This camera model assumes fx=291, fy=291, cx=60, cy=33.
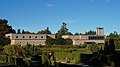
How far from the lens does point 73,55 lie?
146 ft

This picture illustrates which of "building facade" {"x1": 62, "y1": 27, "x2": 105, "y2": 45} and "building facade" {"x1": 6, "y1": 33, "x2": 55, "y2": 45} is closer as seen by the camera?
"building facade" {"x1": 6, "y1": 33, "x2": 55, "y2": 45}

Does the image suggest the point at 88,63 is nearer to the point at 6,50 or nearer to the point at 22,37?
the point at 6,50

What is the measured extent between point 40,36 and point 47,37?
3.32 meters

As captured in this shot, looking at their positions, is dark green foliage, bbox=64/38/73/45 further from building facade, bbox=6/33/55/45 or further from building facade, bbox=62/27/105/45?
building facade, bbox=6/33/55/45

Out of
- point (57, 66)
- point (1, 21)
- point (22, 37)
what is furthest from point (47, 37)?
point (57, 66)

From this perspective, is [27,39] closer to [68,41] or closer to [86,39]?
[68,41]

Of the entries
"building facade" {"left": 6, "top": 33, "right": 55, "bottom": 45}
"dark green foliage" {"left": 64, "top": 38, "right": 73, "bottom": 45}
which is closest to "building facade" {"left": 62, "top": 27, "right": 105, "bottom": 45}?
"dark green foliage" {"left": 64, "top": 38, "right": 73, "bottom": 45}

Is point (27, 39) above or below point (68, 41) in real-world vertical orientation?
above

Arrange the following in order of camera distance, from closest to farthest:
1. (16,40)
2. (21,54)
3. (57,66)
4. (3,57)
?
(57,66) → (3,57) → (21,54) → (16,40)

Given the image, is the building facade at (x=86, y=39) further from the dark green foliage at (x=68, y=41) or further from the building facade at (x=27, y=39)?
the building facade at (x=27, y=39)

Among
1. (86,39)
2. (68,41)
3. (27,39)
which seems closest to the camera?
(27,39)

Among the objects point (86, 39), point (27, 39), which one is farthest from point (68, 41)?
point (27, 39)

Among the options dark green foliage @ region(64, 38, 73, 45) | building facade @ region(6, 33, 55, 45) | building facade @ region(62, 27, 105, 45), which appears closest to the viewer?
building facade @ region(6, 33, 55, 45)

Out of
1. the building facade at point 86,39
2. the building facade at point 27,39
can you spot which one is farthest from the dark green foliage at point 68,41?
the building facade at point 27,39
